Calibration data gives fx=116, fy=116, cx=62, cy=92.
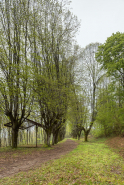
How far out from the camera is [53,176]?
502 cm

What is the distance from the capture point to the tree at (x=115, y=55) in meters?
13.3

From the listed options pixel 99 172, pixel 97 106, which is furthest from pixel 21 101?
pixel 97 106

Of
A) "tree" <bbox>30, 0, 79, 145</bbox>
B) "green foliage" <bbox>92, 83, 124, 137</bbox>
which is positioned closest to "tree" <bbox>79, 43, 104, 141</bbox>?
"green foliage" <bbox>92, 83, 124, 137</bbox>

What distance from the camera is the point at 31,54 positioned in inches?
481

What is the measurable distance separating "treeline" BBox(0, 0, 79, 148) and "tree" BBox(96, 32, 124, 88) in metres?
4.91

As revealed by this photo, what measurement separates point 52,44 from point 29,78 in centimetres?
454

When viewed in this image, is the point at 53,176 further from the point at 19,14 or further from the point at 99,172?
the point at 19,14

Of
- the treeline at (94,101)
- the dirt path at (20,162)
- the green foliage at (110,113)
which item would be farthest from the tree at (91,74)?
the dirt path at (20,162)

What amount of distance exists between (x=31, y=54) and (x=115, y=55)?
1011cm

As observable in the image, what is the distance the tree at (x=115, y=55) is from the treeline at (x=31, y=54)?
4910 millimetres

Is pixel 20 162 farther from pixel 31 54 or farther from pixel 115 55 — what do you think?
pixel 115 55

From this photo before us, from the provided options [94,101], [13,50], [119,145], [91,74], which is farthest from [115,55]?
[13,50]

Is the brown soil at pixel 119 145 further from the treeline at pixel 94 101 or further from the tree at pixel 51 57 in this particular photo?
the tree at pixel 51 57

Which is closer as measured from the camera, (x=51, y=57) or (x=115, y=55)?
(x=51, y=57)
